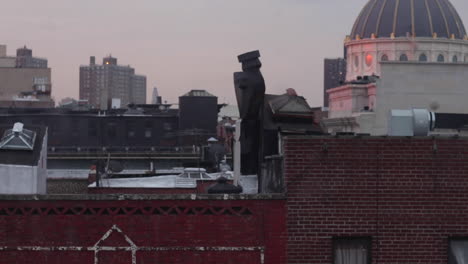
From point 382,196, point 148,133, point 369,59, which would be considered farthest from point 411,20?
point 382,196

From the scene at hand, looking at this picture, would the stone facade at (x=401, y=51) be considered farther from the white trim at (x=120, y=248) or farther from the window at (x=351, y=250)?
the white trim at (x=120, y=248)

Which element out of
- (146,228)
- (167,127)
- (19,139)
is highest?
(167,127)

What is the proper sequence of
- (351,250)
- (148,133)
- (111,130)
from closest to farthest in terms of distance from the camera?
(351,250) < (111,130) < (148,133)

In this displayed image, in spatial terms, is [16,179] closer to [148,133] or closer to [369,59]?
[148,133]

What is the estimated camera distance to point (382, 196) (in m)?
17.5

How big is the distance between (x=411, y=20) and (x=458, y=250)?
16237cm

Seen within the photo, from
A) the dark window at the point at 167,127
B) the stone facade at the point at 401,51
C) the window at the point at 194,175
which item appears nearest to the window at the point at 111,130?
the dark window at the point at 167,127

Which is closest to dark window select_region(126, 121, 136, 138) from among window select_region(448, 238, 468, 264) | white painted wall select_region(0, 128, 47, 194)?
white painted wall select_region(0, 128, 47, 194)

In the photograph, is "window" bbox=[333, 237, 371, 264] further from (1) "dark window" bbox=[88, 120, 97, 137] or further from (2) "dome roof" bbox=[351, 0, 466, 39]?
(2) "dome roof" bbox=[351, 0, 466, 39]

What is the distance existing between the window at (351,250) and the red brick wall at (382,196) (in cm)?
11

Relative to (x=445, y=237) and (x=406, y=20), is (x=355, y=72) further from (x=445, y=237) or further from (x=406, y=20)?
(x=445, y=237)

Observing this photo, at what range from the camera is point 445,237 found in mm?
17578

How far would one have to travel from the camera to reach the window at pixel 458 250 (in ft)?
57.9

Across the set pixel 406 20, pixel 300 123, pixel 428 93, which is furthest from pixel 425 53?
pixel 300 123
